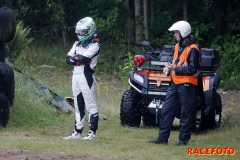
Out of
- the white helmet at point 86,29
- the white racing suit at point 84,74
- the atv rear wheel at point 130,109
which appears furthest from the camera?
the atv rear wheel at point 130,109

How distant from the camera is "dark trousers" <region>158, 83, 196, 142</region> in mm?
9984

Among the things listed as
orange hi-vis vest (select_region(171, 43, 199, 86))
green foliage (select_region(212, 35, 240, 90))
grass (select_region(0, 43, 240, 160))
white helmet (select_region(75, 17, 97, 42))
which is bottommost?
green foliage (select_region(212, 35, 240, 90))

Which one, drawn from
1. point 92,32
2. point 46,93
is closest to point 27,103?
point 46,93

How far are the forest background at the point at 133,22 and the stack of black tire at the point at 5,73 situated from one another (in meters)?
8.24

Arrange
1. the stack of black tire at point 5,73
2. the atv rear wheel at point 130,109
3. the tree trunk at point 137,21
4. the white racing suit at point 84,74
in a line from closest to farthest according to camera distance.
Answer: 1. the white racing suit at point 84,74
2. the stack of black tire at point 5,73
3. the atv rear wheel at point 130,109
4. the tree trunk at point 137,21

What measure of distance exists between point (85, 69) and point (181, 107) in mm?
1558

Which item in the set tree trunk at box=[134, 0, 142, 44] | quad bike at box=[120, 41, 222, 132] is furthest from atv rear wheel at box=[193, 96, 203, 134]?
tree trunk at box=[134, 0, 142, 44]

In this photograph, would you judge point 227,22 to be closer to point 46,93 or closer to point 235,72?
point 235,72

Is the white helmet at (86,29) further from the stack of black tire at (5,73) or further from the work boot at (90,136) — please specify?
the stack of black tire at (5,73)

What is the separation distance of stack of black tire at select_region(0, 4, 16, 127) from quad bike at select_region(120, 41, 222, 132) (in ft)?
6.95

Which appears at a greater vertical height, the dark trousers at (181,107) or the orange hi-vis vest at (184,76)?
the orange hi-vis vest at (184,76)

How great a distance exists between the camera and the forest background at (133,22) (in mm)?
21156
